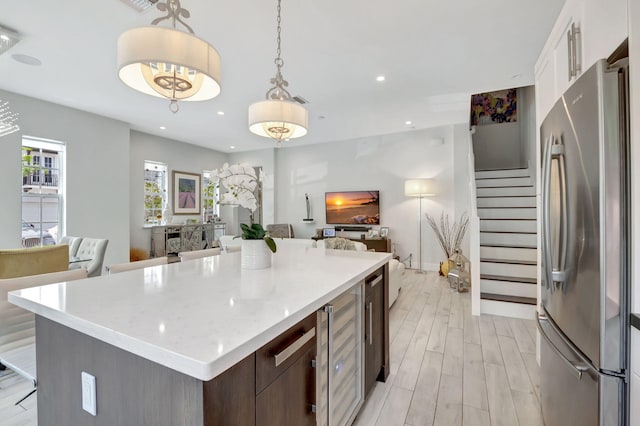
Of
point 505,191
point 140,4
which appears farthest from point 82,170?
point 505,191

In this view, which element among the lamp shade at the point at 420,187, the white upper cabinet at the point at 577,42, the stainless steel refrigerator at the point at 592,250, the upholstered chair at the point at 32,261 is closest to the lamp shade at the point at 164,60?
the stainless steel refrigerator at the point at 592,250

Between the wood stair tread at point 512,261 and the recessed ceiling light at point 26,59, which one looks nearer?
the recessed ceiling light at point 26,59

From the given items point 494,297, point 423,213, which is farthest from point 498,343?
point 423,213

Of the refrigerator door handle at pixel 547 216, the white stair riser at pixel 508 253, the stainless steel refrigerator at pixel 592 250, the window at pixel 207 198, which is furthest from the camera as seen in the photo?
the window at pixel 207 198

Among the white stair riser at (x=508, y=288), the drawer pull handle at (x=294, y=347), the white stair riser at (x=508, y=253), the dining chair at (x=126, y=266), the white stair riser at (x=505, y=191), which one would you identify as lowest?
the white stair riser at (x=508, y=288)

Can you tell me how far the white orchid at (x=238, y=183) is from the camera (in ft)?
5.30

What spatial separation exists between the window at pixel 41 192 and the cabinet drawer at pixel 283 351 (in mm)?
5138

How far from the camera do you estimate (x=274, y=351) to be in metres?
0.89

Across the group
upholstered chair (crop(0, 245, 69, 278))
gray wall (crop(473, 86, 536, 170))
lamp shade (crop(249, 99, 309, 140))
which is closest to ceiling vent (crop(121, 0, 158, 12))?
lamp shade (crop(249, 99, 309, 140))

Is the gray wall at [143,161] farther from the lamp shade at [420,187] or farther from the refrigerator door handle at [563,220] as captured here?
the refrigerator door handle at [563,220]

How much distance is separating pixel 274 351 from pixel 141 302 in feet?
1.78

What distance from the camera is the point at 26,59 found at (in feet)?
9.91

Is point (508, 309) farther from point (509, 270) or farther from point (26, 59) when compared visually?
point (26, 59)

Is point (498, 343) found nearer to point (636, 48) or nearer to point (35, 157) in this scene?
point (636, 48)
